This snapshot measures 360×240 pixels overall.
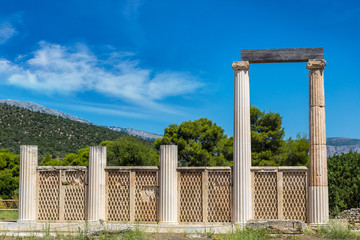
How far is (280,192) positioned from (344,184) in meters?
5.64

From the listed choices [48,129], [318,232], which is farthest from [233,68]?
[48,129]

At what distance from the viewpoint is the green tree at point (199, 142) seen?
129ft

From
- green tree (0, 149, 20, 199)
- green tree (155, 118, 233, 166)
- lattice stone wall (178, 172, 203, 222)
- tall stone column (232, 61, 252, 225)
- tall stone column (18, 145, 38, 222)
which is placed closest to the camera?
tall stone column (232, 61, 252, 225)

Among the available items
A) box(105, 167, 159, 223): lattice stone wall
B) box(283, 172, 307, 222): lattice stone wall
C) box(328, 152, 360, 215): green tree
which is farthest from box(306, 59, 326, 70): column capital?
box(105, 167, 159, 223): lattice stone wall

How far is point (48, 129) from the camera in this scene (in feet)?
183

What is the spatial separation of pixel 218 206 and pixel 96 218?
473 centimetres

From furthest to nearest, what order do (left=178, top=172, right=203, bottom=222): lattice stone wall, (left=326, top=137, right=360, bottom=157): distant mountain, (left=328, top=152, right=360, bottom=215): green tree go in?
(left=326, top=137, right=360, bottom=157): distant mountain, (left=328, top=152, right=360, bottom=215): green tree, (left=178, top=172, right=203, bottom=222): lattice stone wall

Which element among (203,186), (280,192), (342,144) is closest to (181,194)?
(203,186)

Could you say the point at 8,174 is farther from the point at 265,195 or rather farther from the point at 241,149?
the point at 265,195

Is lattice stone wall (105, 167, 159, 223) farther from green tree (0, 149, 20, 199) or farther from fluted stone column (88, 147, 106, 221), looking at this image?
green tree (0, 149, 20, 199)

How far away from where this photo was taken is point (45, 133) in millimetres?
54500

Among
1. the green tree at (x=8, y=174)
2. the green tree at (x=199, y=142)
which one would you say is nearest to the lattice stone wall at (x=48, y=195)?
the green tree at (x=8, y=174)

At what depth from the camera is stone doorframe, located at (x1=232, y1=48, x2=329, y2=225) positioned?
1488cm

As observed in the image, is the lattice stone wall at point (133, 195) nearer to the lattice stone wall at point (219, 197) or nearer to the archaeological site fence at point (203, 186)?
the archaeological site fence at point (203, 186)
